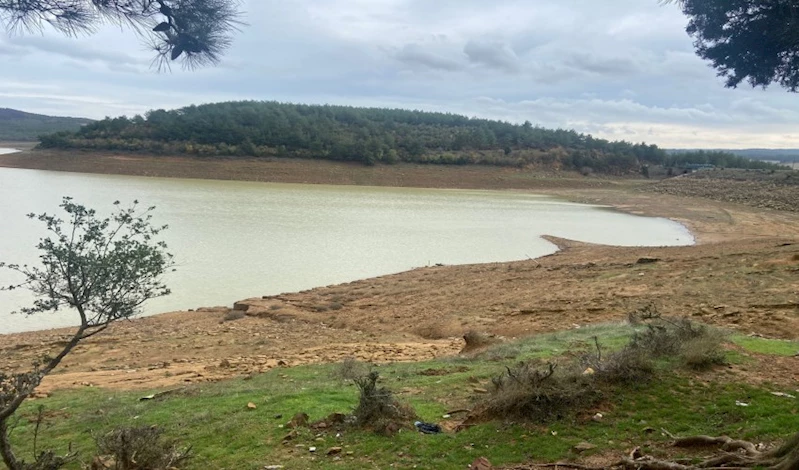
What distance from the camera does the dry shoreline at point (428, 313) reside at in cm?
879

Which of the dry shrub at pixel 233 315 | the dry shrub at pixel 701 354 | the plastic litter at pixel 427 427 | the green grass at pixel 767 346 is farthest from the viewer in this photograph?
the dry shrub at pixel 233 315

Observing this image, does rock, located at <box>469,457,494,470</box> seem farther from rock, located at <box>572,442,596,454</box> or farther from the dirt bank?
the dirt bank

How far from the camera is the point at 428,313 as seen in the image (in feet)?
40.2

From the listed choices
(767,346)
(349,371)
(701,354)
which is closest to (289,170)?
(349,371)

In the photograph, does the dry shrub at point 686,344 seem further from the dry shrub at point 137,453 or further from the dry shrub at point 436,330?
the dry shrub at point 436,330

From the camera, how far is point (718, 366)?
17.5 feet

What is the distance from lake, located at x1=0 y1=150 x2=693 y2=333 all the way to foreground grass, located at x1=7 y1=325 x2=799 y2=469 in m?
6.78

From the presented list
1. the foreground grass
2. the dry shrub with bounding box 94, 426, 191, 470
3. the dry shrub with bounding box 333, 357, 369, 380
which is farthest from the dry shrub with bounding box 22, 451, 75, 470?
the dry shrub with bounding box 333, 357, 369, 380

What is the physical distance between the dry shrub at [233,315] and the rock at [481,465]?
8588mm

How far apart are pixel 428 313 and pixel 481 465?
28.1 ft

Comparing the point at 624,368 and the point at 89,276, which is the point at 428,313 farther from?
the point at 89,276

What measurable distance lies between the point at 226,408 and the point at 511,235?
69.2ft

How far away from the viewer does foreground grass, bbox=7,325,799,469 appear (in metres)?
3.98

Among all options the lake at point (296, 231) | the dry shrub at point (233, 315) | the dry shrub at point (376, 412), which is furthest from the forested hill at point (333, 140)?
the dry shrub at point (376, 412)
